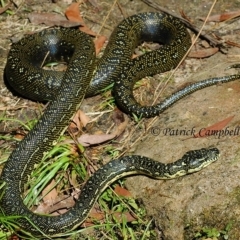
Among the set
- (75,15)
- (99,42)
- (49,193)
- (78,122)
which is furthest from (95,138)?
(75,15)

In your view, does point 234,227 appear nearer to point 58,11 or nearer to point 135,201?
point 135,201

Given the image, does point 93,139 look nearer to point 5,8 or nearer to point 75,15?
point 75,15

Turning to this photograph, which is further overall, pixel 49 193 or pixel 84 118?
pixel 84 118

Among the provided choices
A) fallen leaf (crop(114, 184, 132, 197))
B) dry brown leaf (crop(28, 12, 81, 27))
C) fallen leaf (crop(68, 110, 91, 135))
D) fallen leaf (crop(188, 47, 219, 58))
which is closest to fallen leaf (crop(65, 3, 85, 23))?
dry brown leaf (crop(28, 12, 81, 27))

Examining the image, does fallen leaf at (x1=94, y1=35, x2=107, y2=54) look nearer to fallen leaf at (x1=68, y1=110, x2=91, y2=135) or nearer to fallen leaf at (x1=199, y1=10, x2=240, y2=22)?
fallen leaf at (x1=68, y1=110, x2=91, y2=135)

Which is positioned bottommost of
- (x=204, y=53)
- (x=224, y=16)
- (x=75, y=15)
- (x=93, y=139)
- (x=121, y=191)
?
(x=121, y=191)

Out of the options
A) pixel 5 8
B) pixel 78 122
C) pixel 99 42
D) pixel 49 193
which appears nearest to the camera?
pixel 49 193

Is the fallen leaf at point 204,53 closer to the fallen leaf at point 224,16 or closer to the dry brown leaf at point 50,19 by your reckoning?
the fallen leaf at point 224,16

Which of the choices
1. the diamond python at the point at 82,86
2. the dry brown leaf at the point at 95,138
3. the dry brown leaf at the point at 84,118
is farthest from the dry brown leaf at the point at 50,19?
the dry brown leaf at the point at 95,138
